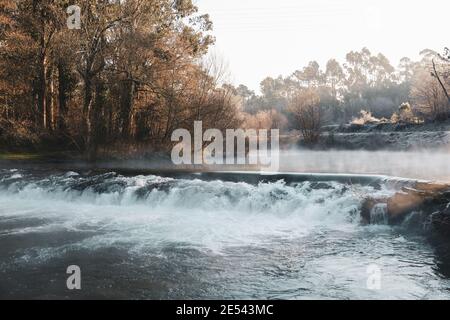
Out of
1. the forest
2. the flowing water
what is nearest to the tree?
the forest

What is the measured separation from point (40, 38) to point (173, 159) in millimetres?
11058

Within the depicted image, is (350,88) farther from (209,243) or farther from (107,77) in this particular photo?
(209,243)

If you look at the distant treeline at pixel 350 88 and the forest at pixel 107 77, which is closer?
the forest at pixel 107 77

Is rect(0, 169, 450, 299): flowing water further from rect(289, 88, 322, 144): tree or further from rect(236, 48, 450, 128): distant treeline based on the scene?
rect(236, 48, 450, 128): distant treeline

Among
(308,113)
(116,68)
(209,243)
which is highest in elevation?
(116,68)

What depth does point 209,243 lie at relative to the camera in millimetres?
9258

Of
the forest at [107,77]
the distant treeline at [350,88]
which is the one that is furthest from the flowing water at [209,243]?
the distant treeline at [350,88]

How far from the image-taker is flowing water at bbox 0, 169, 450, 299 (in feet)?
21.7

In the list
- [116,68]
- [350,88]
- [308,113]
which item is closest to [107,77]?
[116,68]

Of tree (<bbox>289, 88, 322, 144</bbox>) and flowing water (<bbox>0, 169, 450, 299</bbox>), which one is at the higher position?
tree (<bbox>289, 88, 322, 144</bbox>)

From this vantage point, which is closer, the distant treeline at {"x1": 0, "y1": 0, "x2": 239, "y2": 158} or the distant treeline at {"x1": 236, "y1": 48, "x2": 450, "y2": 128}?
the distant treeline at {"x1": 0, "y1": 0, "x2": 239, "y2": 158}

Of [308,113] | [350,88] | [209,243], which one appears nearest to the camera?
[209,243]

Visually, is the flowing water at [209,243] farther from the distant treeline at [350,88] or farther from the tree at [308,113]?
the distant treeline at [350,88]

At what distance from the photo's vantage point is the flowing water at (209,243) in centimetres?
663
